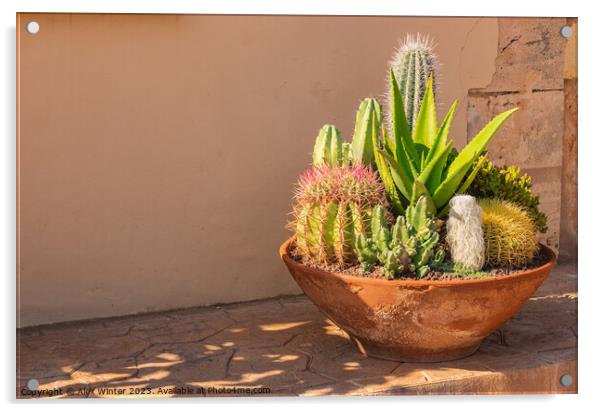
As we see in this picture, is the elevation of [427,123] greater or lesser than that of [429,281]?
greater

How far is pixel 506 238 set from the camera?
12.1ft

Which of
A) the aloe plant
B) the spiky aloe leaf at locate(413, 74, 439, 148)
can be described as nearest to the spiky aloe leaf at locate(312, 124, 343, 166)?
the aloe plant

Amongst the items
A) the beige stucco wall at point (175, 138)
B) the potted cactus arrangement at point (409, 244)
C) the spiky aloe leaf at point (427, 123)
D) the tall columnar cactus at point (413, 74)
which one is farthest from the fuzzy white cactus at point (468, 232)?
the beige stucco wall at point (175, 138)

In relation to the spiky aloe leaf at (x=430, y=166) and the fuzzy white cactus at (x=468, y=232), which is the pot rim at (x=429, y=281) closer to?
the fuzzy white cactus at (x=468, y=232)

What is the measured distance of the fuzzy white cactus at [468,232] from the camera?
11.7ft

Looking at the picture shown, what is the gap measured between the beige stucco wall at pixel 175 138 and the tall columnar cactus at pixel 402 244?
112 cm

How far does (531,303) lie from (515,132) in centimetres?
110

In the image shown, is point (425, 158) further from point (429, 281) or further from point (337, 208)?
point (429, 281)

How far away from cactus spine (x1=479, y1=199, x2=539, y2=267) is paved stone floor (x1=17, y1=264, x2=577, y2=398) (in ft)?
1.56

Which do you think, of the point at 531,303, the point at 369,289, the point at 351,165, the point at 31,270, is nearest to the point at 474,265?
the point at 369,289

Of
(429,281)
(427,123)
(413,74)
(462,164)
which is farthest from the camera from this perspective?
(413,74)

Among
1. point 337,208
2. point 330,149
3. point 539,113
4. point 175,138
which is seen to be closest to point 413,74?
point 330,149

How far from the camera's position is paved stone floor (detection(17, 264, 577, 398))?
357 centimetres

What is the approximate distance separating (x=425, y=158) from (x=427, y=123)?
0.17m
